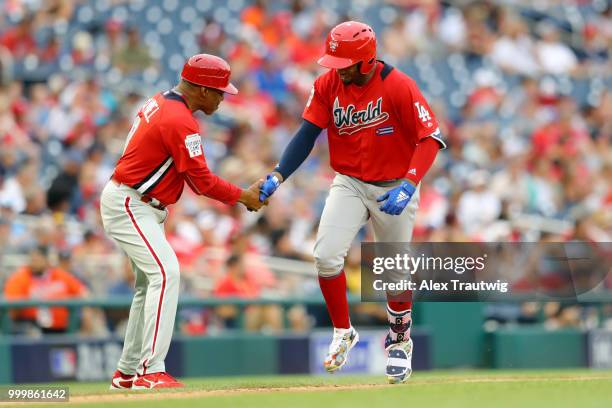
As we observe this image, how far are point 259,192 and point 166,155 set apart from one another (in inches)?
26.2

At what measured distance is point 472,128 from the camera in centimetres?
1579

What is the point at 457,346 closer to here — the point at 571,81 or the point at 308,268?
the point at 308,268

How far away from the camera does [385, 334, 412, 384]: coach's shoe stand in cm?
759

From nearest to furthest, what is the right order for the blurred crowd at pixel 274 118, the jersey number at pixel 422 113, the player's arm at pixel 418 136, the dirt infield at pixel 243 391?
the dirt infield at pixel 243 391, the player's arm at pixel 418 136, the jersey number at pixel 422 113, the blurred crowd at pixel 274 118

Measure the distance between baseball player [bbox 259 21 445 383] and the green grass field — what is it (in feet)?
1.26

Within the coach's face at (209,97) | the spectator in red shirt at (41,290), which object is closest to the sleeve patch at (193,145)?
the coach's face at (209,97)

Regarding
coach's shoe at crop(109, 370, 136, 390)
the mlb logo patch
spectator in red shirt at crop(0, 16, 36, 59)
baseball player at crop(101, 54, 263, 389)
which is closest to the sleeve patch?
baseball player at crop(101, 54, 263, 389)

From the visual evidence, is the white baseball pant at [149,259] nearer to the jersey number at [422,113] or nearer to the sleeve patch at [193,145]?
the sleeve patch at [193,145]

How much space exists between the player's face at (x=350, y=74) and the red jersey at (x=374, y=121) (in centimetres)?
9

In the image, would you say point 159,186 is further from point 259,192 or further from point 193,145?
point 259,192

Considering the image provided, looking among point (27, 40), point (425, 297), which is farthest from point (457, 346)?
point (27, 40)

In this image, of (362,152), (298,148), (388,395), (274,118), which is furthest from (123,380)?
(274,118)

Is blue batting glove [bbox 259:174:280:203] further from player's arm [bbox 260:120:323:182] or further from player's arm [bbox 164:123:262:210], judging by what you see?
player's arm [bbox 164:123:262:210]

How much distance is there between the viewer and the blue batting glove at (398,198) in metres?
7.06
